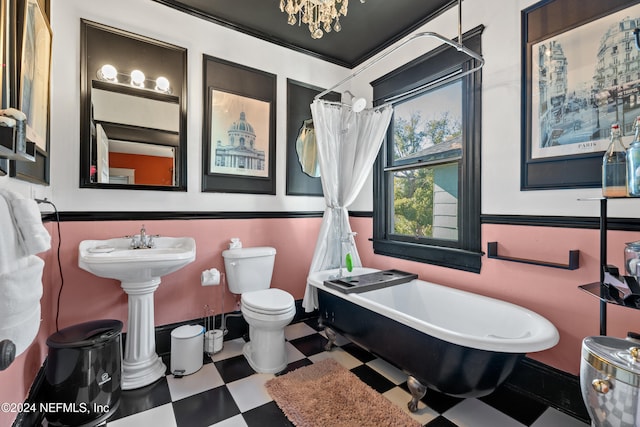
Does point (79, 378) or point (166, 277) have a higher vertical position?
point (166, 277)

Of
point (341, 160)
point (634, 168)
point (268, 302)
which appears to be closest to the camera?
point (634, 168)

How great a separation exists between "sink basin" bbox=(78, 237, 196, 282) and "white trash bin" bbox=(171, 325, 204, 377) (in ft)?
1.41

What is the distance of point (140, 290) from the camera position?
1793mm

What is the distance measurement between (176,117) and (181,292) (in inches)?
52.3

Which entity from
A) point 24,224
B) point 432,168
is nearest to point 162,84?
point 24,224

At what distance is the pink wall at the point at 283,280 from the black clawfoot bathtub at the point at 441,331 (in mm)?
194

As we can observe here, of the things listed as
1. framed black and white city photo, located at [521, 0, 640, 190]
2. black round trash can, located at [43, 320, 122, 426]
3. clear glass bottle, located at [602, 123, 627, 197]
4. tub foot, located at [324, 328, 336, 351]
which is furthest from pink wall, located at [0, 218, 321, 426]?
clear glass bottle, located at [602, 123, 627, 197]

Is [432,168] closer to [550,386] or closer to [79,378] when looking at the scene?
[550,386]

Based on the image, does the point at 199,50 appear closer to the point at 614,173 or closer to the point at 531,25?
the point at 531,25

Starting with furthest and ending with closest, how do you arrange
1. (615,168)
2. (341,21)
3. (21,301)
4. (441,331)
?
(341,21), (441,331), (615,168), (21,301)

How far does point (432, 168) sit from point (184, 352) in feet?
7.44

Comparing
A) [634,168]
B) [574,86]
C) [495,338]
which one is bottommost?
[495,338]

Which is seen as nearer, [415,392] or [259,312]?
[415,392]

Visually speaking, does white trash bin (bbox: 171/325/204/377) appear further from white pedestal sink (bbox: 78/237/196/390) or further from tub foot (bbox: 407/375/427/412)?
tub foot (bbox: 407/375/427/412)
